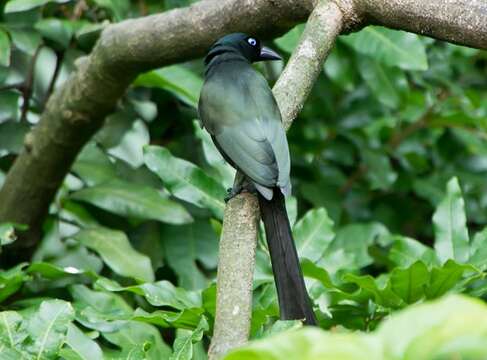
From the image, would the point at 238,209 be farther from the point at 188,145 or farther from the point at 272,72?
the point at 272,72

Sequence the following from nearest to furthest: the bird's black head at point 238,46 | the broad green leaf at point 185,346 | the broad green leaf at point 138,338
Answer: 1. the broad green leaf at point 185,346
2. the broad green leaf at point 138,338
3. the bird's black head at point 238,46

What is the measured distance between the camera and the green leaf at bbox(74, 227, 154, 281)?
303 cm

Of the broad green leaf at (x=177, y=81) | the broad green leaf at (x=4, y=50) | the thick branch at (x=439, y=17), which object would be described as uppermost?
the thick branch at (x=439, y=17)

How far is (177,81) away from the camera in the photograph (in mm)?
3320

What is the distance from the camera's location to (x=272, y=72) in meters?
3.85

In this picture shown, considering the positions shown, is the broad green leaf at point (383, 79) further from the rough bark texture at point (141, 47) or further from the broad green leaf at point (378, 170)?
the rough bark texture at point (141, 47)

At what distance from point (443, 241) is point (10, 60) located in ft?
5.95

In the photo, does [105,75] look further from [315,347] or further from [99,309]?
[315,347]

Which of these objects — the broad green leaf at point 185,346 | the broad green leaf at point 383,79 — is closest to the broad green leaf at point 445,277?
the broad green leaf at point 185,346

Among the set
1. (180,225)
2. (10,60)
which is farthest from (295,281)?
(10,60)

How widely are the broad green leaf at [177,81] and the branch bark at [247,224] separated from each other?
98 cm

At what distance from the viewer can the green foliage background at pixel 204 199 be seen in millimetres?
2320

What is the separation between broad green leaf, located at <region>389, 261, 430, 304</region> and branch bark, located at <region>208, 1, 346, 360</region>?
0.47 metres

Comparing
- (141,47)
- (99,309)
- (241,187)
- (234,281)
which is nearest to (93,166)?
(141,47)
